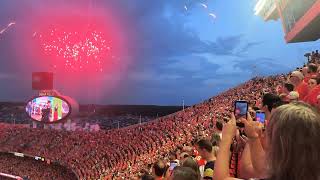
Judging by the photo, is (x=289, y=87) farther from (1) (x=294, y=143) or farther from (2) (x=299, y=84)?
(1) (x=294, y=143)

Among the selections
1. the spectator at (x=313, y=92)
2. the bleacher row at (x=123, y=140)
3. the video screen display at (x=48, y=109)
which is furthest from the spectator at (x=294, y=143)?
the video screen display at (x=48, y=109)

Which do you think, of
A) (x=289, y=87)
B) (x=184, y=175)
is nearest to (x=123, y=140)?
(x=289, y=87)

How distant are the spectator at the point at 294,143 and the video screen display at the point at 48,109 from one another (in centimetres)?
3810

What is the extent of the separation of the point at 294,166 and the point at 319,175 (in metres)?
0.11

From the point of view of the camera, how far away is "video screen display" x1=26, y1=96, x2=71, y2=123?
39531 mm

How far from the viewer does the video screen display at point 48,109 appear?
130 ft

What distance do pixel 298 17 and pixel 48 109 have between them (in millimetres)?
24026

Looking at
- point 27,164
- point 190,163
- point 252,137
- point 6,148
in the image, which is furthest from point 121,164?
point 252,137

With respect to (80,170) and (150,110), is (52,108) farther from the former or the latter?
(150,110)

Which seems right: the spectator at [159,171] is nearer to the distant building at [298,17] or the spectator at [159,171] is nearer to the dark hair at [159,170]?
the dark hair at [159,170]

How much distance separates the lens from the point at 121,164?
2406cm

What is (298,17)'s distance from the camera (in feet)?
83.8

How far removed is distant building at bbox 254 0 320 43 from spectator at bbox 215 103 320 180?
20132 mm

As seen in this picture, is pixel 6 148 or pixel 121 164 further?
pixel 6 148
